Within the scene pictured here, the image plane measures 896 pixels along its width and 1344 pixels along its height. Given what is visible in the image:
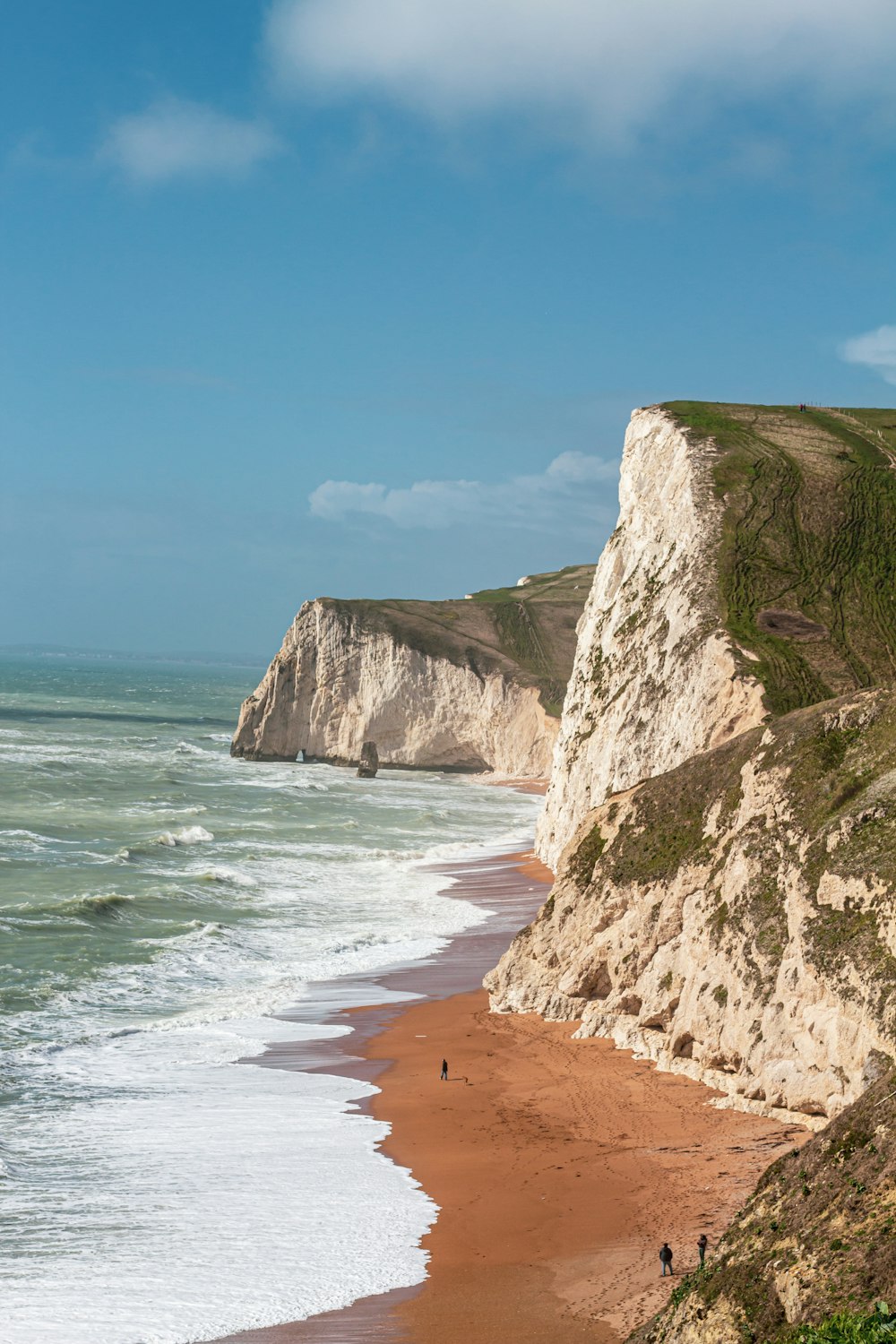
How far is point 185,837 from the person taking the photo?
188ft

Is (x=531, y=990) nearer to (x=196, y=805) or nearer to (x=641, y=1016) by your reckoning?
(x=641, y=1016)

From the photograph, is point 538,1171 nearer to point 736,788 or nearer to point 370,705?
point 736,788

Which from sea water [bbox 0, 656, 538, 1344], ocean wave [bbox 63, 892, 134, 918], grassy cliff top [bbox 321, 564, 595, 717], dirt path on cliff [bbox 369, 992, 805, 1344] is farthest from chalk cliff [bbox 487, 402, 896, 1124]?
grassy cliff top [bbox 321, 564, 595, 717]

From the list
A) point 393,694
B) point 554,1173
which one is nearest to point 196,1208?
point 554,1173

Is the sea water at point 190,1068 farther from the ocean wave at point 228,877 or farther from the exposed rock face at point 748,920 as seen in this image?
the exposed rock face at point 748,920

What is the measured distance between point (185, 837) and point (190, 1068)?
32.2m

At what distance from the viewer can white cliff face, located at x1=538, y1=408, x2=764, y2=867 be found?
122 feet

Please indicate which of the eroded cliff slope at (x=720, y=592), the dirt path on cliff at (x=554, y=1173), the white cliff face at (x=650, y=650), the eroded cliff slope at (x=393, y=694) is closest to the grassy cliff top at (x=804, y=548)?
the eroded cliff slope at (x=720, y=592)

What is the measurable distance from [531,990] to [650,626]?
61.4ft

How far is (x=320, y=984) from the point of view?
1312 inches

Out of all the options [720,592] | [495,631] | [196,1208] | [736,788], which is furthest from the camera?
[495,631]

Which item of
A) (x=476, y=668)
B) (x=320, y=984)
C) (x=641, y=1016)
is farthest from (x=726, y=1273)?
(x=476, y=668)

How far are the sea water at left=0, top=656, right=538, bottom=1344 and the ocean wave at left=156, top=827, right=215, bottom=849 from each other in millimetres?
140

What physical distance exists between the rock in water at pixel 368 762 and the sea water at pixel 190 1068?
1061 inches
